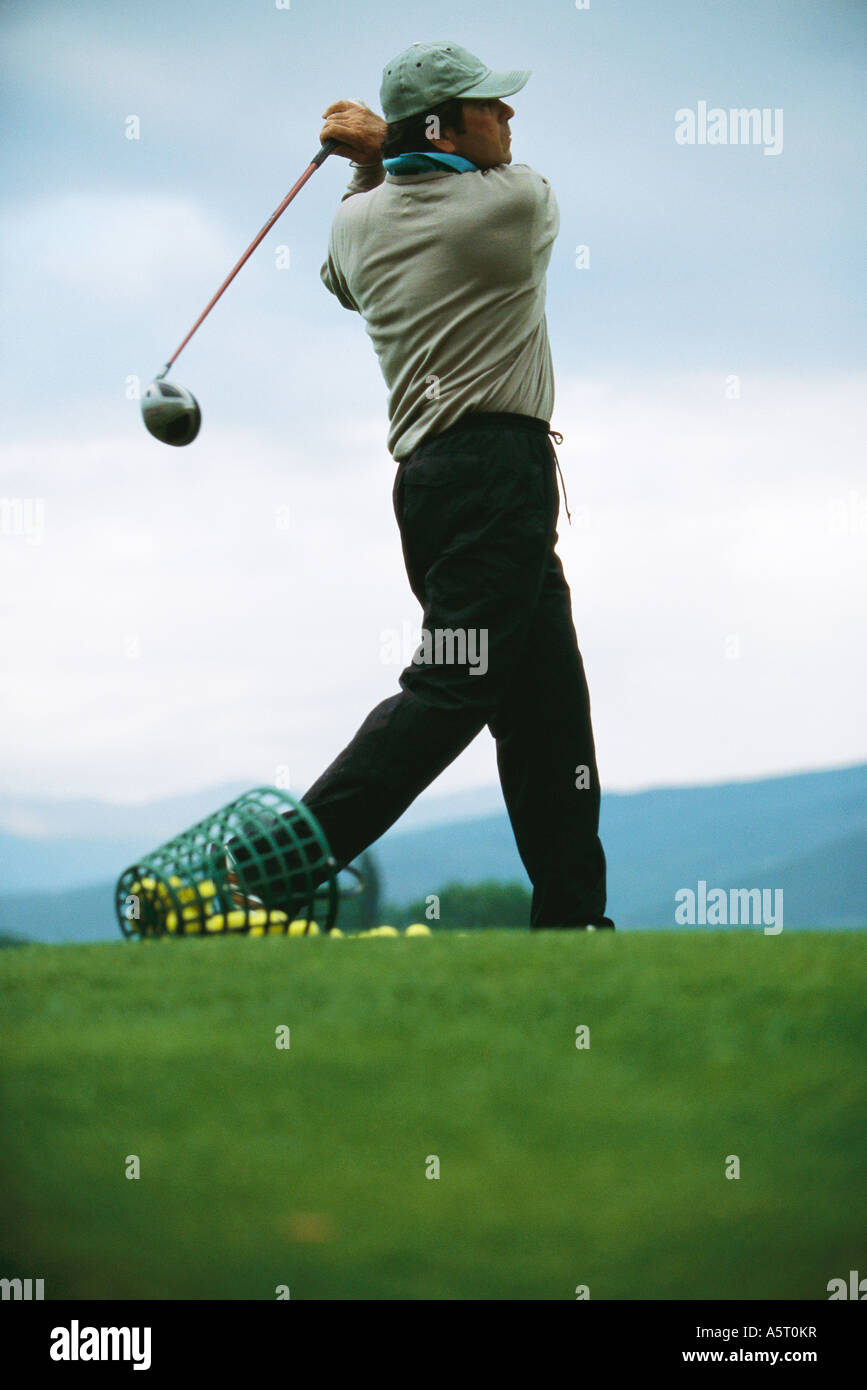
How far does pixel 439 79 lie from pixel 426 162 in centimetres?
18

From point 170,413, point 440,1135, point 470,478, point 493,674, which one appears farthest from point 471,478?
point 440,1135

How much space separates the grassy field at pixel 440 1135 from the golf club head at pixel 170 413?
5.76 ft

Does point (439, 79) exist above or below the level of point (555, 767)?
above

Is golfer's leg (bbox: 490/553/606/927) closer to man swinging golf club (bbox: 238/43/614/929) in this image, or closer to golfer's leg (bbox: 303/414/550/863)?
man swinging golf club (bbox: 238/43/614/929)

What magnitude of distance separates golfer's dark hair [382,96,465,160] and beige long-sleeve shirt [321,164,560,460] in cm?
7

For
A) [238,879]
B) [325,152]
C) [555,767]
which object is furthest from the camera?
[325,152]

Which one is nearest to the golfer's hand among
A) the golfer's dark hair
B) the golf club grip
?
the golf club grip

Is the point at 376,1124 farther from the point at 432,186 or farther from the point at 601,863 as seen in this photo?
the point at 432,186

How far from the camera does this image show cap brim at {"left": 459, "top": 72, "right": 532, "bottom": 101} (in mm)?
3061

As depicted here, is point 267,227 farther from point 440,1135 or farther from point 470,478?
point 440,1135

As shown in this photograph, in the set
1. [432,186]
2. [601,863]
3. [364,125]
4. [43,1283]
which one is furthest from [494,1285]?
[364,125]

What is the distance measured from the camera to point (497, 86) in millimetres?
3074

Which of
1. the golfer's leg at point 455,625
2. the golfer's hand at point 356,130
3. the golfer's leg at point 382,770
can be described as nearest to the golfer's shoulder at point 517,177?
the golfer's hand at point 356,130
